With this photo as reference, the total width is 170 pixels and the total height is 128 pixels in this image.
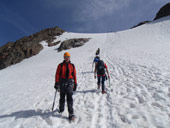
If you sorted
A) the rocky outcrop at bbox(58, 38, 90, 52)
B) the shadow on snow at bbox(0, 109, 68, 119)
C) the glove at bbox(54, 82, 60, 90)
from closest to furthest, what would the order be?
the glove at bbox(54, 82, 60, 90) → the shadow on snow at bbox(0, 109, 68, 119) → the rocky outcrop at bbox(58, 38, 90, 52)

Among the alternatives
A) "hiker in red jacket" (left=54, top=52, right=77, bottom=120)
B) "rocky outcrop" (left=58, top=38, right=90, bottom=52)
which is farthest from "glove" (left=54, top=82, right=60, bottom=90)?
"rocky outcrop" (left=58, top=38, right=90, bottom=52)

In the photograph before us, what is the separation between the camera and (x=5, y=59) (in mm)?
33094

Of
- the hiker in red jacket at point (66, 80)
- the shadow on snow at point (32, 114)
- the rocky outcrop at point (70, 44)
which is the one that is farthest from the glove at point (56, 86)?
the rocky outcrop at point (70, 44)

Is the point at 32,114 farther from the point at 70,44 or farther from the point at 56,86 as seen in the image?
the point at 70,44

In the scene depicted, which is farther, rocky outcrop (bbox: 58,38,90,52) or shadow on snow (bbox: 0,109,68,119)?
rocky outcrop (bbox: 58,38,90,52)

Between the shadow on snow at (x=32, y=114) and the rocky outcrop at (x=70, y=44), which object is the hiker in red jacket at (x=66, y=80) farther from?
the rocky outcrop at (x=70, y=44)

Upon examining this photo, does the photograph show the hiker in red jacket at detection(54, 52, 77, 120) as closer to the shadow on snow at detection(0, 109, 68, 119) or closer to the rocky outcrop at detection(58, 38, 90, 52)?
the shadow on snow at detection(0, 109, 68, 119)

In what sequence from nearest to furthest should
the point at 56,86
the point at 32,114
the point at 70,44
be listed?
the point at 56,86 → the point at 32,114 → the point at 70,44

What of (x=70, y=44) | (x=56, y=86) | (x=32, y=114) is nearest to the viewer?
(x=56, y=86)

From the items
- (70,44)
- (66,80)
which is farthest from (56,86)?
(70,44)

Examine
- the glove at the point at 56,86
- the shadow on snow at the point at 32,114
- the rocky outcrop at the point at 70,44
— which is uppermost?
the rocky outcrop at the point at 70,44

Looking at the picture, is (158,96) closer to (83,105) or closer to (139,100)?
(139,100)

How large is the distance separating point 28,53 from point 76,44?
67.0ft

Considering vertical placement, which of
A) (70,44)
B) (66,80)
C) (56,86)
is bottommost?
(56,86)
